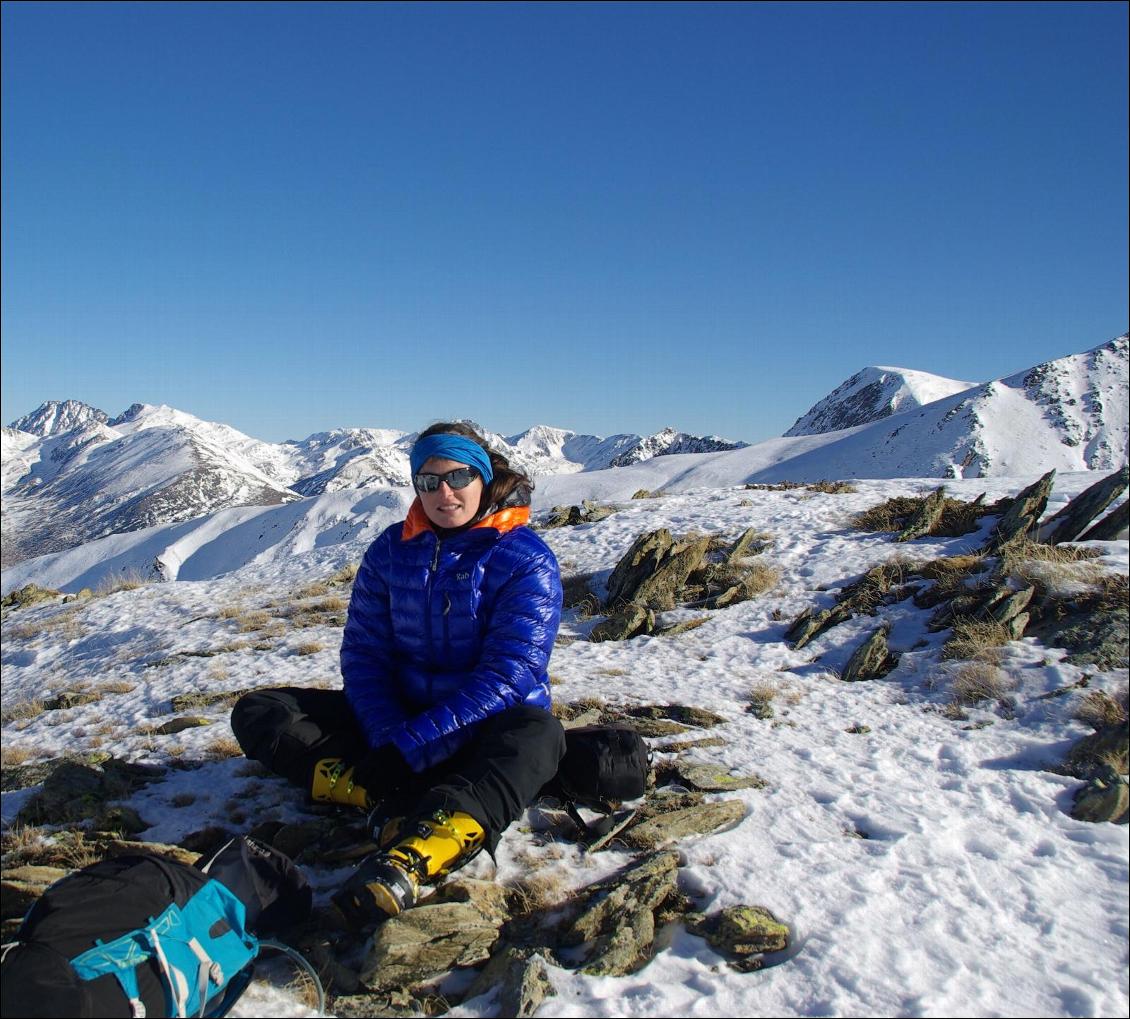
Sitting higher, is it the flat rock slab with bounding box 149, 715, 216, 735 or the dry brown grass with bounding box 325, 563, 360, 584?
the dry brown grass with bounding box 325, 563, 360, 584

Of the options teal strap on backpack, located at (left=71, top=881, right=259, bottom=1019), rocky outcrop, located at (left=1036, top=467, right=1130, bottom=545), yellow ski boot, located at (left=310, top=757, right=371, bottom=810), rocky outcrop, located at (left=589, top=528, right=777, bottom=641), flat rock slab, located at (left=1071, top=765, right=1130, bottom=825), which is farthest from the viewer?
rocky outcrop, located at (left=589, top=528, right=777, bottom=641)

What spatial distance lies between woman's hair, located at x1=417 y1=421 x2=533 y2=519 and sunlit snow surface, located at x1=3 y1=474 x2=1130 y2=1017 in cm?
223

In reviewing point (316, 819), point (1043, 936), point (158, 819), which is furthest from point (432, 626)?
point (1043, 936)

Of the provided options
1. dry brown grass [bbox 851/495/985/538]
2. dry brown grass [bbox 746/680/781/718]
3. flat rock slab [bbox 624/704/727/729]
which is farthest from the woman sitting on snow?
dry brown grass [bbox 851/495/985/538]

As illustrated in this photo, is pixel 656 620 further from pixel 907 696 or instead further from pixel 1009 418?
pixel 1009 418

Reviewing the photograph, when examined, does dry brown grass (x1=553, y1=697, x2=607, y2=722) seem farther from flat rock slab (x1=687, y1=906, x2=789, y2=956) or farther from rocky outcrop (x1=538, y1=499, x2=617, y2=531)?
rocky outcrop (x1=538, y1=499, x2=617, y2=531)

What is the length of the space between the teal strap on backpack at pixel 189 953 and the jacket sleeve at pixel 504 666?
1176mm

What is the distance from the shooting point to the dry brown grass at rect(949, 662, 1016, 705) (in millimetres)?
6098

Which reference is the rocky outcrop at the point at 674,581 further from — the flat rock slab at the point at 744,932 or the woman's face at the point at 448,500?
the flat rock slab at the point at 744,932

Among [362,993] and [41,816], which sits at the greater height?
[41,816]

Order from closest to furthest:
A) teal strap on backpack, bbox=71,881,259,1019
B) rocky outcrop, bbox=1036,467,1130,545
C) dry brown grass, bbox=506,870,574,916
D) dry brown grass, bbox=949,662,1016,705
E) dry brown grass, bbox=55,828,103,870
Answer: teal strap on backpack, bbox=71,881,259,1019 < dry brown grass, bbox=506,870,574,916 < dry brown grass, bbox=55,828,103,870 < dry brown grass, bbox=949,662,1016,705 < rocky outcrop, bbox=1036,467,1130,545

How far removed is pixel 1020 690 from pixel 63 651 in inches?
607

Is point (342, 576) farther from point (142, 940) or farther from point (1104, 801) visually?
point (1104, 801)

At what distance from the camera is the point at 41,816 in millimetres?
4289
